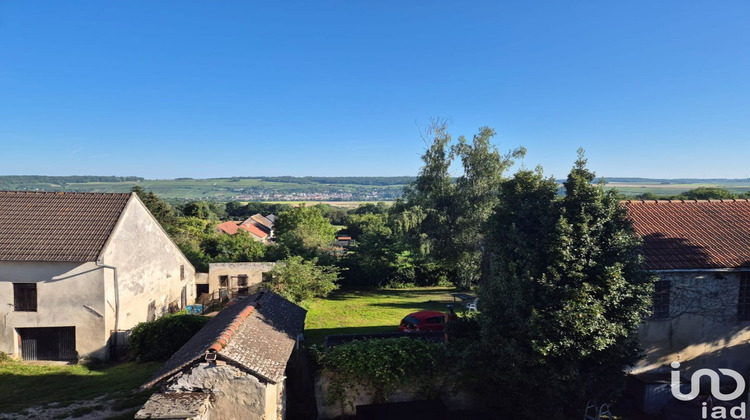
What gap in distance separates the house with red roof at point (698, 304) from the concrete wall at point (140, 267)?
20.8 m

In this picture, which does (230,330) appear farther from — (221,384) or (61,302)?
(61,302)

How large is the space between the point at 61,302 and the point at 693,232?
25.1 meters

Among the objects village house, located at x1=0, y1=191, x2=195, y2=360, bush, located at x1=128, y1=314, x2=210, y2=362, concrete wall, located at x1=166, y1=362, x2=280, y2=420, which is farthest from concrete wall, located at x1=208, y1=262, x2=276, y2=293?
concrete wall, located at x1=166, y1=362, x2=280, y2=420

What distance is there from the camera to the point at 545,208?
435 inches

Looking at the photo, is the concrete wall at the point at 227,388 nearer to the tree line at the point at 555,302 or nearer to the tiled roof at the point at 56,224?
the tree line at the point at 555,302

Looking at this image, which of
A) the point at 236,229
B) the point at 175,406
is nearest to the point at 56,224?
the point at 175,406

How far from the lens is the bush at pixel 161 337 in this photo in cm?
1658

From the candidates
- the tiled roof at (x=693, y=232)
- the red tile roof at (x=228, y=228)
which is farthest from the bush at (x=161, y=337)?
the red tile roof at (x=228, y=228)

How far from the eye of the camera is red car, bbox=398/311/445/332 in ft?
61.2

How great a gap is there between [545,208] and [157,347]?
15.9 m

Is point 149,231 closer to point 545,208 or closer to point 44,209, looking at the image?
point 44,209

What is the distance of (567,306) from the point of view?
375 inches

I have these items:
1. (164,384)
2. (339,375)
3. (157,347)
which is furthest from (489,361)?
(157,347)

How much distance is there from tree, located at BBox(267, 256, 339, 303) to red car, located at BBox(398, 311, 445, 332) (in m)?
9.76
